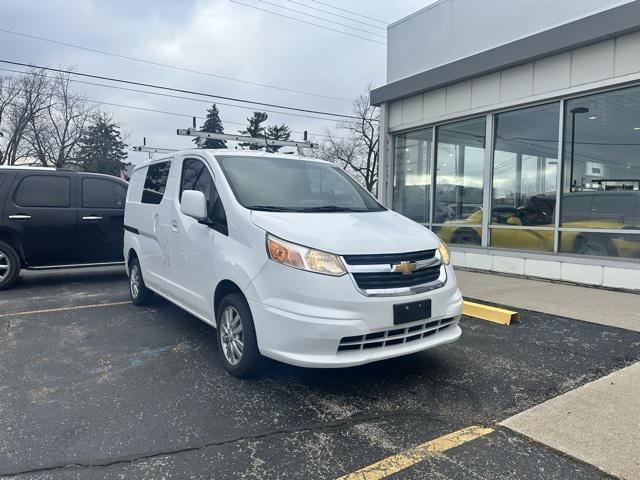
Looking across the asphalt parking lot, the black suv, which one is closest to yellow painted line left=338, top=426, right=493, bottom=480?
the asphalt parking lot

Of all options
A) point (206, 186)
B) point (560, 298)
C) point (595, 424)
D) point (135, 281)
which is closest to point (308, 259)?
point (206, 186)

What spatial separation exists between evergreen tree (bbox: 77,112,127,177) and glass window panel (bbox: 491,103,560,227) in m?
41.8

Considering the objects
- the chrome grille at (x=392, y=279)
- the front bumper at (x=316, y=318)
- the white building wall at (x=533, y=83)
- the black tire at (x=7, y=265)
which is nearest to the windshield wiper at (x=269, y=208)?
the front bumper at (x=316, y=318)

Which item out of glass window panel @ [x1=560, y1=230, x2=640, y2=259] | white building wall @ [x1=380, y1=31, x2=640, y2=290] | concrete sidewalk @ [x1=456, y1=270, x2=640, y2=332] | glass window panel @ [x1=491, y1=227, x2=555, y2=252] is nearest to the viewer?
concrete sidewalk @ [x1=456, y1=270, x2=640, y2=332]

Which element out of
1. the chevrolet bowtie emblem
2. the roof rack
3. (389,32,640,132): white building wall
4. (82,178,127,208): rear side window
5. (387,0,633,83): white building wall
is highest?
(387,0,633,83): white building wall

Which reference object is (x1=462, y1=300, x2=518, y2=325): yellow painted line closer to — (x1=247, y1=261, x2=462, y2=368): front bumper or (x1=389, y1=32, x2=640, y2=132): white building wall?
(x1=247, y1=261, x2=462, y2=368): front bumper

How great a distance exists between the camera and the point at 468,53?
930 centimetres

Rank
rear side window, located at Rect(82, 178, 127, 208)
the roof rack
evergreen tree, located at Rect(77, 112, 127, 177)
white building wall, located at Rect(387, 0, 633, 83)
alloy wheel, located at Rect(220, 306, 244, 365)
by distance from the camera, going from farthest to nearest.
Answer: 1. evergreen tree, located at Rect(77, 112, 127, 177)
2. the roof rack
3. rear side window, located at Rect(82, 178, 127, 208)
4. white building wall, located at Rect(387, 0, 633, 83)
5. alloy wheel, located at Rect(220, 306, 244, 365)

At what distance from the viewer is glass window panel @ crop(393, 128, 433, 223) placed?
422 inches

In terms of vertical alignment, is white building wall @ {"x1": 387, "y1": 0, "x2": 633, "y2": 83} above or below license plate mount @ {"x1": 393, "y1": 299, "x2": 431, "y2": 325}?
above

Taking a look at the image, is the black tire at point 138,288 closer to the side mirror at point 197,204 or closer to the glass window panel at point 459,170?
the side mirror at point 197,204

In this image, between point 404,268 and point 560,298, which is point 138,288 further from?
point 560,298

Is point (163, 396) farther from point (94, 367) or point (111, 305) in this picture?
point (111, 305)

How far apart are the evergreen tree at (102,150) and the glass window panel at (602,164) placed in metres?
43.2
